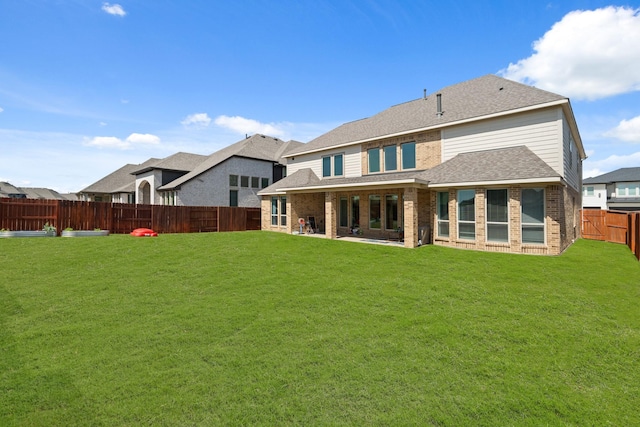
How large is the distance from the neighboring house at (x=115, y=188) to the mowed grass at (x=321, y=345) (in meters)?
29.8

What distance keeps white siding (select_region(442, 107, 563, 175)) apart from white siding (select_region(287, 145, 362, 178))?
19.3ft

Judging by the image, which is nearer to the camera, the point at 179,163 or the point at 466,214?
the point at 466,214

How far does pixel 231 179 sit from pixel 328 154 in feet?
38.2

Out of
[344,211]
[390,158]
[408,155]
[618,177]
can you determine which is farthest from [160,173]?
[618,177]

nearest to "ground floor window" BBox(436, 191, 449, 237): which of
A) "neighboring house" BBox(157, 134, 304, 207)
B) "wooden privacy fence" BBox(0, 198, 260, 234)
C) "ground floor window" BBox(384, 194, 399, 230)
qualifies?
"ground floor window" BBox(384, 194, 399, 230)

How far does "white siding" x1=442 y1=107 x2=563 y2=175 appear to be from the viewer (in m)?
12.4

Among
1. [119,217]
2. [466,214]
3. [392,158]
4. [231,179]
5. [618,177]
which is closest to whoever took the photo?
[466,214]

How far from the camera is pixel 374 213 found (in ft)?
59.8

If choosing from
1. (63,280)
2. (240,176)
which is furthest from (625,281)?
(240,176)

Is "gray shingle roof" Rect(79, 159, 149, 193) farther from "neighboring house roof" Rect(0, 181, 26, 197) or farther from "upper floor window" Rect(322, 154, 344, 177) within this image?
"neighboring house roof" Rect(0, 181, 26, 197)

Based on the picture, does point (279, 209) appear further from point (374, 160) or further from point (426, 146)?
point (426, 146)

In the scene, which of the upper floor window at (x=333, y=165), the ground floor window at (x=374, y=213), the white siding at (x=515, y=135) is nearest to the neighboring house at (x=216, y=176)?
the upper floor window at (x=333, y=165)

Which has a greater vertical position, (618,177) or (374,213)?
(618,177)

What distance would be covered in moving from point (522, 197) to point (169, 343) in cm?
1357
